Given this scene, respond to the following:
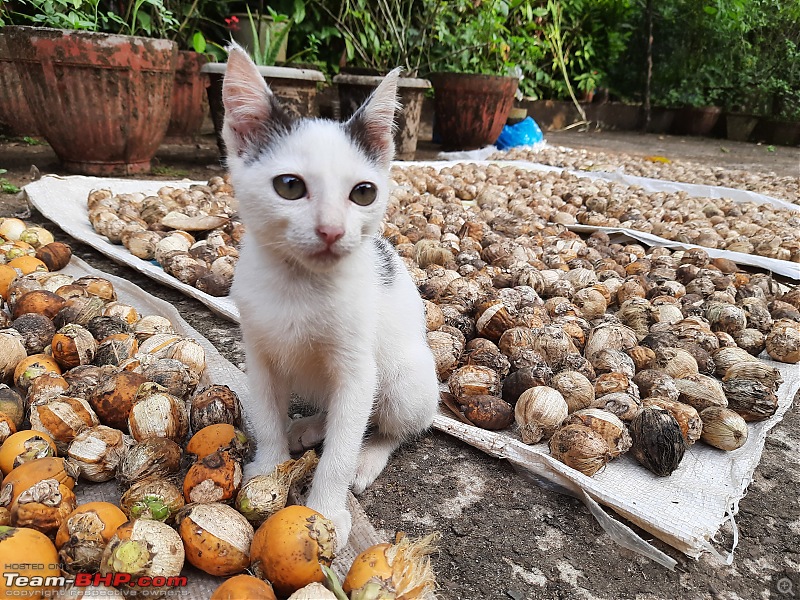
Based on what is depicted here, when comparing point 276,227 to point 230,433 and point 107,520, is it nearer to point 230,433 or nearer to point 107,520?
point 230,433

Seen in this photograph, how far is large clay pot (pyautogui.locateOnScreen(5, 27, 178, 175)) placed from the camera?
3854 mm

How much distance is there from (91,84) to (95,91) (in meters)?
0.05

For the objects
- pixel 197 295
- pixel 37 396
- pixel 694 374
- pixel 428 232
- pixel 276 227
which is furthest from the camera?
pixel 428 232

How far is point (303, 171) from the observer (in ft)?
3.90

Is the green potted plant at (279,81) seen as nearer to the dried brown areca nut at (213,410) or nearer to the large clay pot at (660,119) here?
A: the dried brown areca nut at (213,410)

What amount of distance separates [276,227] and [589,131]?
1039 cm

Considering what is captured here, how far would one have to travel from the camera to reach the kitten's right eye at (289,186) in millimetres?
1190

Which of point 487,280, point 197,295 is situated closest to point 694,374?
point 487,280

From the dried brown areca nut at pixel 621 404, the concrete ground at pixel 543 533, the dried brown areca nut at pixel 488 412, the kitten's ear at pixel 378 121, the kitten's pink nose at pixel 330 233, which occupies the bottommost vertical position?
the concrete ground at pixel 543 533

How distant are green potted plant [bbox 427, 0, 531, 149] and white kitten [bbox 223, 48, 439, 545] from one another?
5.77 meters

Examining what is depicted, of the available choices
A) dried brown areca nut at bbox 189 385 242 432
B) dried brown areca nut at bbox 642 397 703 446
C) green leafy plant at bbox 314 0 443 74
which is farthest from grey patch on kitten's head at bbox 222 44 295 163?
green leafy plant at bbox 314 0 443 74

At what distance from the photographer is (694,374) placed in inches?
77.4

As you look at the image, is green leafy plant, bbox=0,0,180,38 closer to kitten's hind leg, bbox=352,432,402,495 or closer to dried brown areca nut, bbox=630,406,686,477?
kitten's hind leg, bbox=352,432,402,495

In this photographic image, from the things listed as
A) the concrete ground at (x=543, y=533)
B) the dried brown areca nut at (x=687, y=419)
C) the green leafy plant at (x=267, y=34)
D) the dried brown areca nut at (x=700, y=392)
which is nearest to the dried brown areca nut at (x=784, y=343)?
the concrete ground at (x=543, y=533)
